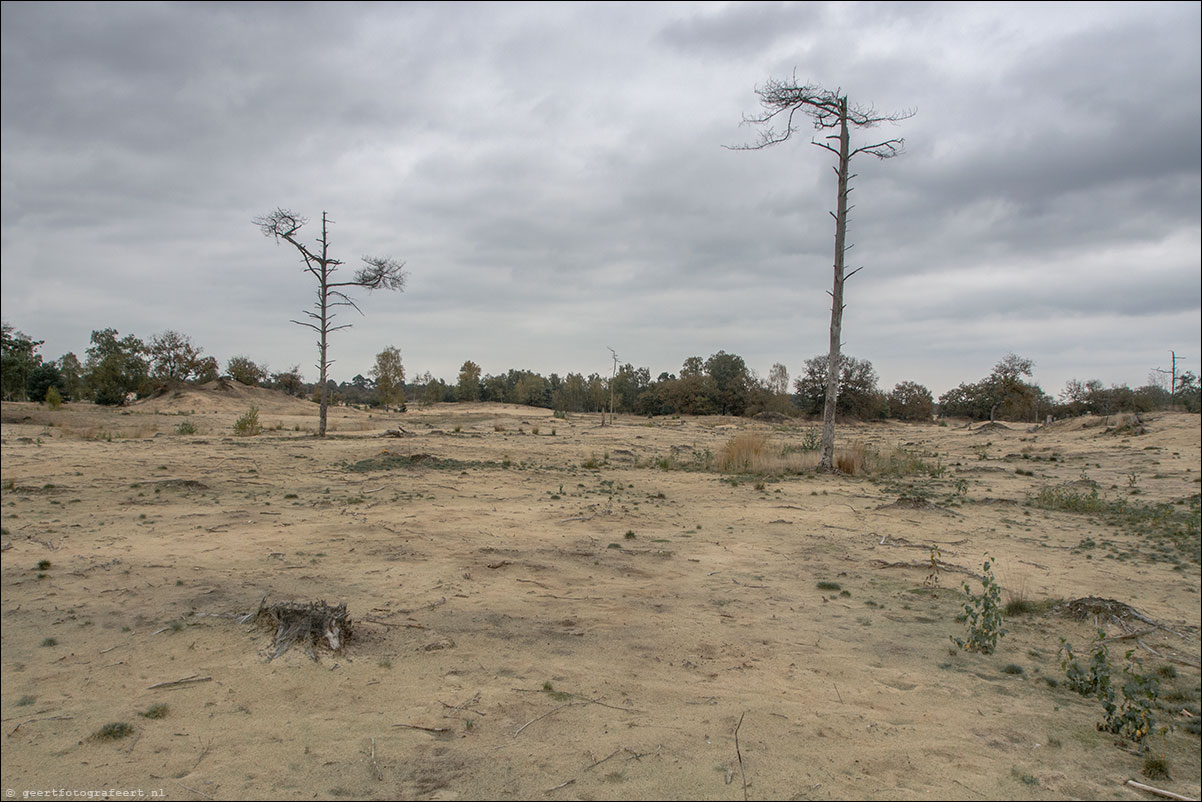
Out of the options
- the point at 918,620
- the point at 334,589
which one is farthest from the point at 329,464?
the point at 918,620

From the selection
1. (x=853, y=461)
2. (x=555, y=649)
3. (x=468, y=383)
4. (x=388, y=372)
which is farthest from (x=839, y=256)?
(x=468, y=383)

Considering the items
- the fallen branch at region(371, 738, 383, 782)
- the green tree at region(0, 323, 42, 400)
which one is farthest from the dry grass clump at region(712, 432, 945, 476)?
the green tree at region(0, 323, 42, 400)

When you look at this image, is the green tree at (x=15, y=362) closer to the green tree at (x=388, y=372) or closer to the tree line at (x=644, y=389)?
the tree line at (x=644, y=389)

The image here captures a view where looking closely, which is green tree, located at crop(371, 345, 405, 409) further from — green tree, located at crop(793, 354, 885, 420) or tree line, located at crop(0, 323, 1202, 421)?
green tree, located at crop(793, 354, 885, 420)

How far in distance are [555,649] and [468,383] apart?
68429 mm

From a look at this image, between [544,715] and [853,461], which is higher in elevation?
[853,461]

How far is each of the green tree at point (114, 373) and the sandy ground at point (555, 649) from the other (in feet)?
108

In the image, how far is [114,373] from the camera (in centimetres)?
3584

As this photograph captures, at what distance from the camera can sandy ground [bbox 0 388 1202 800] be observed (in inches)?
106

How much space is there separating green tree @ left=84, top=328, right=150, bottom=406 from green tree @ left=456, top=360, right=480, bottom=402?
32.4m

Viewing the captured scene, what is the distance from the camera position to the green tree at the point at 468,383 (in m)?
70.5

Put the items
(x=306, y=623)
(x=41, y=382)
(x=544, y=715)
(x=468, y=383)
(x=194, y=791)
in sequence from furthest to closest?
1. (x=468, y=383)
2. (x=41, y=382)
3. (x=306, y=623)
4. (x=544, y=715)
5. (x=194, y=791)

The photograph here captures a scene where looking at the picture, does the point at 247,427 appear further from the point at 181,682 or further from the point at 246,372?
the point at 246,372

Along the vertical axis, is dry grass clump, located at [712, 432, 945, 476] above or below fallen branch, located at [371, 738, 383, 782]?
above
